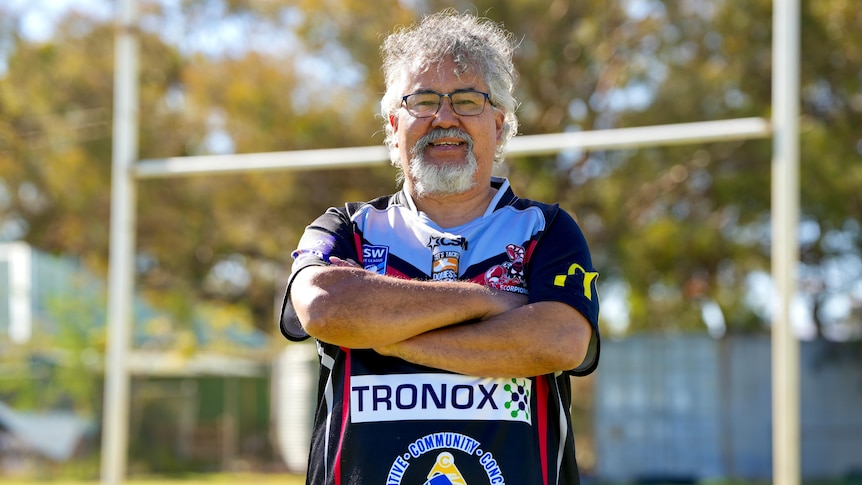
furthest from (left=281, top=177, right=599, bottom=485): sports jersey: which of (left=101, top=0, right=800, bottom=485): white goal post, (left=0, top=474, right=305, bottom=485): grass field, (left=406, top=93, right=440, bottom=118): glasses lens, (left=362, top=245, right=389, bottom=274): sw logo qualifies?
(left=0, top=474, right=305, bottom=485): grass field

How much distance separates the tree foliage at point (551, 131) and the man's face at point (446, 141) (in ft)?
35.2

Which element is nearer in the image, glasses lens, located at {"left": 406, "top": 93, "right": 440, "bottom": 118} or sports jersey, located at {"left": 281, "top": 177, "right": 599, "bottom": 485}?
sports jersey, located at {"left": 281, "top": 177, "right": 599, "bottom": 485}

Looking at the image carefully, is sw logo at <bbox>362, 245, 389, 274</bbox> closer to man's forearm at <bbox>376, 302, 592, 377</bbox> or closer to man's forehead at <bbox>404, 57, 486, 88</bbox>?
man's forearm at <bbox>376, 302, 592, 377</bbox>

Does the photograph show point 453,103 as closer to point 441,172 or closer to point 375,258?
point 441,172

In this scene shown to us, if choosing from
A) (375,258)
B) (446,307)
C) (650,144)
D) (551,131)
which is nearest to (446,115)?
(375,258)

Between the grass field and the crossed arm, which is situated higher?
the crossed arm

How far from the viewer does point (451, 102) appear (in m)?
2.34

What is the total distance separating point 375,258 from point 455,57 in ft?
1.48

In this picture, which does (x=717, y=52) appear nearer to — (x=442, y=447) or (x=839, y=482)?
(x=839, y=482)

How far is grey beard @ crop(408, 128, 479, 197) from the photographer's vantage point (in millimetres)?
2309

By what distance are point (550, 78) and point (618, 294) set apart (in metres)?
3.44

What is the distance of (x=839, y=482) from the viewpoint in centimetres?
1478

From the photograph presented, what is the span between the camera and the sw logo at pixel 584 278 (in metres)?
2.23

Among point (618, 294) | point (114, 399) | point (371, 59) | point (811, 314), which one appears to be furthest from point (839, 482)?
point (114, 399)
